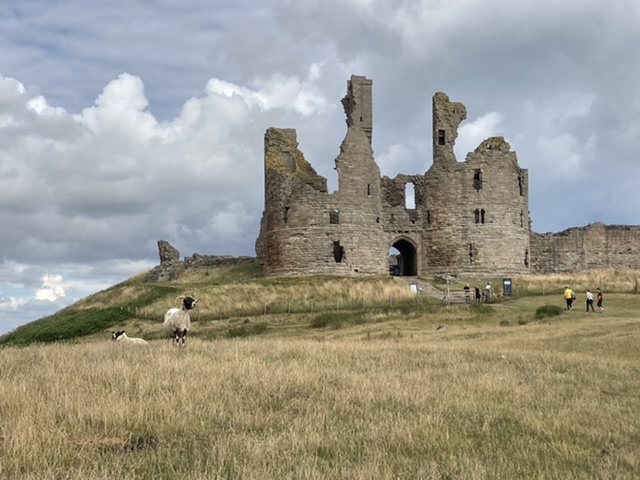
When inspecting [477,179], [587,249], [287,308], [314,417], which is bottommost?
[314,417]

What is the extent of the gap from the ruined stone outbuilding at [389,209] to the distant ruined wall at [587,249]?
5.99 meters

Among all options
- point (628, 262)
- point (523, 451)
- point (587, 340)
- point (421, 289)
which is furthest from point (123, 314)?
point (628, 262)

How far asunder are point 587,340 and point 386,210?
98.7 ft

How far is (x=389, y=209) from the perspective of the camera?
51.8m

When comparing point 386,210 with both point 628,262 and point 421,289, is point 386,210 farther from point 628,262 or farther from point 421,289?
point 628,262

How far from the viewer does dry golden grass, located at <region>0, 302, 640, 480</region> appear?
7.02m

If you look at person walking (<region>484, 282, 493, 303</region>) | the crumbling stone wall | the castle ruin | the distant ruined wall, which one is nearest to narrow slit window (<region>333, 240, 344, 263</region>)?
the castle ruin

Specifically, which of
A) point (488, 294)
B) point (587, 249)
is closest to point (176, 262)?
point (488, 294)

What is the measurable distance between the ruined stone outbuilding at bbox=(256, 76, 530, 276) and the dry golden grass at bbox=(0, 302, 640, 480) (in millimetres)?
31720

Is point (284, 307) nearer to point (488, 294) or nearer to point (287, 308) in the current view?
point (287, 308)

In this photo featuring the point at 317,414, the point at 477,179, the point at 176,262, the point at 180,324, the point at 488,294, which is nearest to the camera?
the point at 317,414

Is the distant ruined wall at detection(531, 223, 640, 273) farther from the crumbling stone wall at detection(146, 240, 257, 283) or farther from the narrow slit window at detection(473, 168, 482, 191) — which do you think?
the crumbling stone wall at detection(146, 240, 257, 283)

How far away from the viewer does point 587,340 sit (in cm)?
2231

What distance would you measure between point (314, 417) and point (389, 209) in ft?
142
